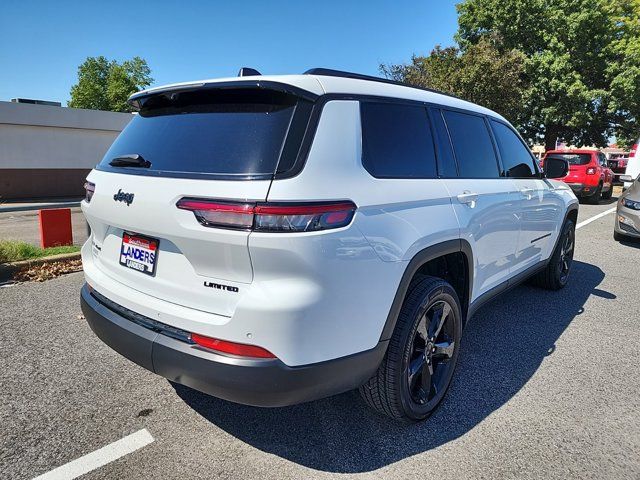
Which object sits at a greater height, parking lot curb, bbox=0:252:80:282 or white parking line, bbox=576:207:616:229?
white parking line, bbox=576:207:616:229

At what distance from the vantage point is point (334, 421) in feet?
8.35

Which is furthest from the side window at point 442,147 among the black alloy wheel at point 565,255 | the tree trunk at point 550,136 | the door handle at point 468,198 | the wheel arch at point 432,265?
the tree trunk at point 550,136

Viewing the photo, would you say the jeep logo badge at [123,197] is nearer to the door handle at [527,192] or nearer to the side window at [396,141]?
the side window at [396,141]

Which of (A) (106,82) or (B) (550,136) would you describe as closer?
(B) (550,136)

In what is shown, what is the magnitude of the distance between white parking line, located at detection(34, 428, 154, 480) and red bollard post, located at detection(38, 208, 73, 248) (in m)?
5.14

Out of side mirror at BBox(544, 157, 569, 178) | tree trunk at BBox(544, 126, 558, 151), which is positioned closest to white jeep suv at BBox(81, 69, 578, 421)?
side mirror at BBox(544, 157, 569, 178)

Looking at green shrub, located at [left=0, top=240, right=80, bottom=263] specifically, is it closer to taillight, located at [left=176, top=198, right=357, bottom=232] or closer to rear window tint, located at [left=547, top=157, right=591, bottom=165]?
taillight, located at [left=176, top=198, right=357, bottom=232]

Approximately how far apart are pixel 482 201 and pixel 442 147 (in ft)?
1.64

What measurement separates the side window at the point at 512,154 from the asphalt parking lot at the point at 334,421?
4.76 feet

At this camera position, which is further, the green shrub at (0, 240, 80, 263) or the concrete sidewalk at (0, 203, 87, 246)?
the concrete sidewalk at (0, 203, 87, 246)

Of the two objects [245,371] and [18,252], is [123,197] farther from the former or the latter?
[18,252]

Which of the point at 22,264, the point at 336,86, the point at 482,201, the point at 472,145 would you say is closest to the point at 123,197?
the point at 336,86

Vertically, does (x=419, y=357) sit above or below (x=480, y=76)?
below

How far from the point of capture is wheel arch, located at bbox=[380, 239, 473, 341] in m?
2.15
